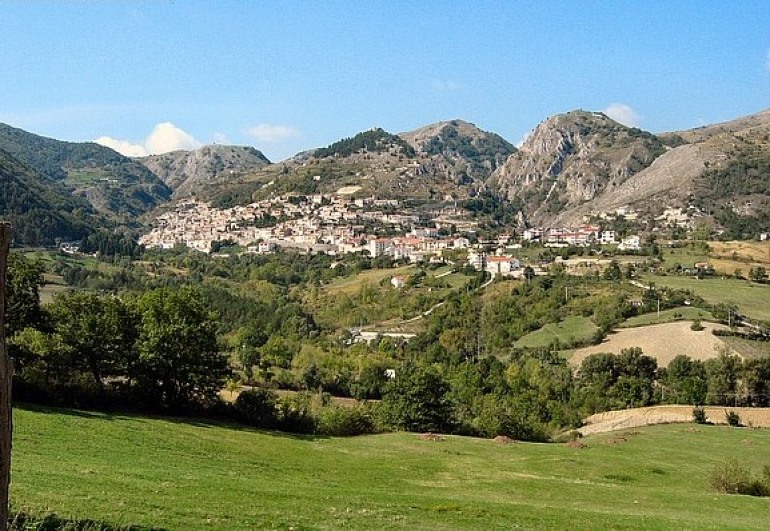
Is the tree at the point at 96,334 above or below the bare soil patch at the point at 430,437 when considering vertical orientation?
above

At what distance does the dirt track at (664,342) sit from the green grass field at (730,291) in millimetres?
16334

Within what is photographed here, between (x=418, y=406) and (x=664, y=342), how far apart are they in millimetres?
63667

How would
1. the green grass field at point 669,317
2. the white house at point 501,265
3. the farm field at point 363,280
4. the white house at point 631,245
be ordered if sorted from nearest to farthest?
1. the green grass field at point 669,317
2. the white house at point 501,265
3. the farm field at point 363,280
4. the white house at point 631,245

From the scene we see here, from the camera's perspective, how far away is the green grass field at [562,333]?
4616 inches

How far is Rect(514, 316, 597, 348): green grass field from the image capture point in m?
117

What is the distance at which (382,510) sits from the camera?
1914cm

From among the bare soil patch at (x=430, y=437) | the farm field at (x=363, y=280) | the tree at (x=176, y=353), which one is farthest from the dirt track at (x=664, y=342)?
the farm field at (x=363, y=280)

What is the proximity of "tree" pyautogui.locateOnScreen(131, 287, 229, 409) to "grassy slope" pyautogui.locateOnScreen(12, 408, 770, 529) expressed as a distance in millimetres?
5540

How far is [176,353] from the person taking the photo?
47.6 metres

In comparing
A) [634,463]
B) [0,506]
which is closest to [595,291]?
[634,463]

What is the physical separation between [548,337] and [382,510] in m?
105

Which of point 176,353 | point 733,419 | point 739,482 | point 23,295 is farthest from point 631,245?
point 23,295

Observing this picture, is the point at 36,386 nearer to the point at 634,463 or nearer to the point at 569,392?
the point at 634,463

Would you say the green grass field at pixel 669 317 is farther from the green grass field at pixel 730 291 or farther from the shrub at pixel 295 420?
the shrub at pixel 295 420
